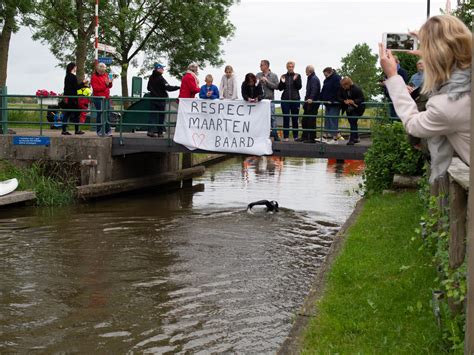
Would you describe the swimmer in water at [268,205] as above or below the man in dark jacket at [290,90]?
below

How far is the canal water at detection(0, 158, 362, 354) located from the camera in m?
7.97

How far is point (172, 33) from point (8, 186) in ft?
68.3

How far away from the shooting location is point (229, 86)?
18750 mm

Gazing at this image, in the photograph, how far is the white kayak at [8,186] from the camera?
16.6 metres

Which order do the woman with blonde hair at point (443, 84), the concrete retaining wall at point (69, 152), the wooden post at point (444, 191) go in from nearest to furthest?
the woman with blonde hair at point (443, 84)
the wooden post at point (444, 191)
the concrete retaining wall at point (69, 152)

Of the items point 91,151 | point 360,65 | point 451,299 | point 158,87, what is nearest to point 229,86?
point 158,87

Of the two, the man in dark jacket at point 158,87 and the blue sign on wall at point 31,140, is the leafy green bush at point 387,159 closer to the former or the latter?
the man in dark jacket at point 158,87

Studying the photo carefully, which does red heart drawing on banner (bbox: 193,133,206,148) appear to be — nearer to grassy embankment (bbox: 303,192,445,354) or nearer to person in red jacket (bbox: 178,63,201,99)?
person in red jacket (bbox: 178,63,201,99)

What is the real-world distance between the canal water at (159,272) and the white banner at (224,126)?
1387 mm

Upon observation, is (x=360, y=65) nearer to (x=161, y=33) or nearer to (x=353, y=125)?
(x=161, y=33)

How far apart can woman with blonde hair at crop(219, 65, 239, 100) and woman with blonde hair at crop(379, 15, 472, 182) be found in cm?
1467

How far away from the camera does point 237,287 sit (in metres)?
10.1

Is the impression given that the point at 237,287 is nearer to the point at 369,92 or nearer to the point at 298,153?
the point at 298,153

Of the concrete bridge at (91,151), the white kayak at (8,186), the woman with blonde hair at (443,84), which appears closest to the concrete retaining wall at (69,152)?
the concrete bridge at (91,151)
